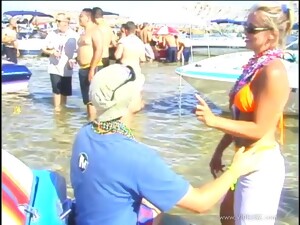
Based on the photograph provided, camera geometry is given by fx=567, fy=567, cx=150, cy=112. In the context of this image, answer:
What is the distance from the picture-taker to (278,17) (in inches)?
97.2

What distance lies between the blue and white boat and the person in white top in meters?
1.65

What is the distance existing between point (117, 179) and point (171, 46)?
55.3 ft

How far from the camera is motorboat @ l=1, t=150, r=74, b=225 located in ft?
6.84

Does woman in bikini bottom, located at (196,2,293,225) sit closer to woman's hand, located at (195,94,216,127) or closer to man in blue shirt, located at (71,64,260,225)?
woman's hand, located at (195,94,216,127)

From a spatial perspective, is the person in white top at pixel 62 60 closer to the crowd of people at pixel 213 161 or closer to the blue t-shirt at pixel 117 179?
the crowd of people at pixel 213 161

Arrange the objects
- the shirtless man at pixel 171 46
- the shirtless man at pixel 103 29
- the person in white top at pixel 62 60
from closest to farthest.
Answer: the shirtless man at pixel 103 29 → the person in white top at pixel 62 60 → the shirtless man at pixel 171 46

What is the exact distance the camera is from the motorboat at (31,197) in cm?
208

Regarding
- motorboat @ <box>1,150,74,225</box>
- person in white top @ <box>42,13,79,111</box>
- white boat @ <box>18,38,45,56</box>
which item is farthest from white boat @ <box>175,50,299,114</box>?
white boat @ <box>18,38,45,56</box>

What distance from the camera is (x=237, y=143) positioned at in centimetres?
268

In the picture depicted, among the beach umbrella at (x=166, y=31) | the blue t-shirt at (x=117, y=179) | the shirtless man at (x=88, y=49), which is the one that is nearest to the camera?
the blue t-shirt at (x=117, y=179)

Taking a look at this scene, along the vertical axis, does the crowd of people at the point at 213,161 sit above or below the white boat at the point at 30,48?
above

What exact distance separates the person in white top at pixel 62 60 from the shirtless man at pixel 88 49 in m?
0.51

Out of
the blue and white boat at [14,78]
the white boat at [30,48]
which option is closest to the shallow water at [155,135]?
the blue and white boat at [14,78]

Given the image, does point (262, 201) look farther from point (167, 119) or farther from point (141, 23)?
point (141, 23)
